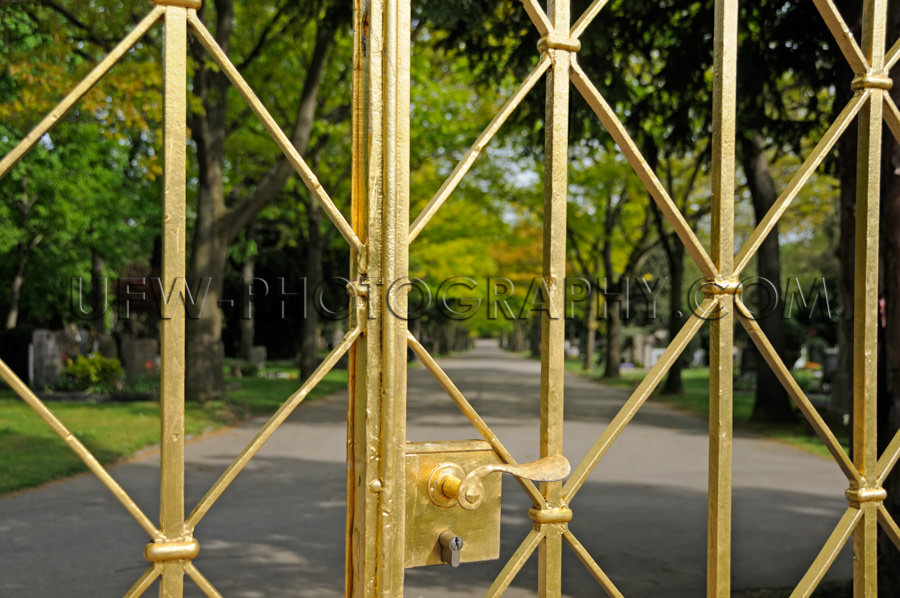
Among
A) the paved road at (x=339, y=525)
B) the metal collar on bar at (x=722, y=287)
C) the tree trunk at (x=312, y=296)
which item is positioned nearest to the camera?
the metal collar on bar at (x=722, y=287)

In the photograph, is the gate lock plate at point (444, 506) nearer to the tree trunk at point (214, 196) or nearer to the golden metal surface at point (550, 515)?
the golden metal surface at point (550, 515)

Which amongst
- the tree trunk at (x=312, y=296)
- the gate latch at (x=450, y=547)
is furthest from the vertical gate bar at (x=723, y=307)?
the tree trunk at (x=312, y=296)

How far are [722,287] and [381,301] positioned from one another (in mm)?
873

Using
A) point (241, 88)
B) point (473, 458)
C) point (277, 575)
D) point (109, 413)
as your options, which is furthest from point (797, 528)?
point (109, 413)

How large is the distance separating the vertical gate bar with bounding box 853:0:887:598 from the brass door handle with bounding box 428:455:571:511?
101cm

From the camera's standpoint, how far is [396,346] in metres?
1.58

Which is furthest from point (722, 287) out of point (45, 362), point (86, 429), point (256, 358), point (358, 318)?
point (256, 358)

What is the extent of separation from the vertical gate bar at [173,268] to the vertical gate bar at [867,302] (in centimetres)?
177

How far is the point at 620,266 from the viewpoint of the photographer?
97.8ft

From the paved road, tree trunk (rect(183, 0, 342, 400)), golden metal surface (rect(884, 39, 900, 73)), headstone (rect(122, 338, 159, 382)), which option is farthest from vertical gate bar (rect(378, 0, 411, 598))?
headstone (rect(122, 338, 159, 382))

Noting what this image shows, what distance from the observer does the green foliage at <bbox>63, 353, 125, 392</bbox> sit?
15828 mm

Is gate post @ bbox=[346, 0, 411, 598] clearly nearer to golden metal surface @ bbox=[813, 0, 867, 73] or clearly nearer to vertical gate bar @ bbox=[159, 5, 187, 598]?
vertical gate bar @ bbox=[159, 5, 187, 598]

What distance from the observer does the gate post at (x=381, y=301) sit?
157 cm

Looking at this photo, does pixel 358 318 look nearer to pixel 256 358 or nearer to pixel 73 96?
pixel 73 96
